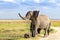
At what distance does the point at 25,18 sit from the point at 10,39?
2064 mm

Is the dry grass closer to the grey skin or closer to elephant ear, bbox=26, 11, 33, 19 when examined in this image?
the grey skin

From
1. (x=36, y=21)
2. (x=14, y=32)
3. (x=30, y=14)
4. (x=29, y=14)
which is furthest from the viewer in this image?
(x=14, y=32)

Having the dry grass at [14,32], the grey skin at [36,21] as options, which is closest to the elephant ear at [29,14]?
the grey skin at [36,21]

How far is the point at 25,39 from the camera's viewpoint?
Answer: 1988 centimetres

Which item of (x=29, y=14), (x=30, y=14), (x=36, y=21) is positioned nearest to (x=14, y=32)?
(x=36, y=21)

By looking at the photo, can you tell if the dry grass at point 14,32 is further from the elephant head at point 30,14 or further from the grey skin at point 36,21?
the elephant head at point 30,14

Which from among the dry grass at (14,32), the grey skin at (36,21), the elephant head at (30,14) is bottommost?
the dry grass at (14,32)

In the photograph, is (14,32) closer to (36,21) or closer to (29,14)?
(36,21)

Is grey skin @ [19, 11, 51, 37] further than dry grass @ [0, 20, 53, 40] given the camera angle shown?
No

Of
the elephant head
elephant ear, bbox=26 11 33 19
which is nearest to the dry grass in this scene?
the elephant head

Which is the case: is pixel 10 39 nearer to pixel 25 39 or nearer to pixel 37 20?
pixel 25 39

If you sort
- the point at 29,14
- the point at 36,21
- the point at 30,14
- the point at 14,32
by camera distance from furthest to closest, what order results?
1. the point at 14,32
2. the point at 36,21
3. the point at 30,14
4. the point at 29,14

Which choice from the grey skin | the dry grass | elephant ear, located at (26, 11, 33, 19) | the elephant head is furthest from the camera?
the dry grass

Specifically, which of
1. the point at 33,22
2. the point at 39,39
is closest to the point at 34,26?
the point at 33,22
